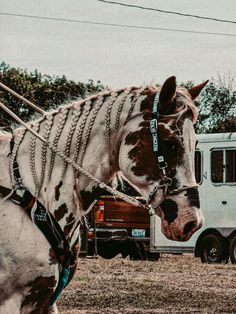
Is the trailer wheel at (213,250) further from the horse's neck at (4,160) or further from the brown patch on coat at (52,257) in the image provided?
the brown patch on coat at (52,257)

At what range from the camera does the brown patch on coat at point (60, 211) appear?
17.8 ft

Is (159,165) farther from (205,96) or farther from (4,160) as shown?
(205,96)

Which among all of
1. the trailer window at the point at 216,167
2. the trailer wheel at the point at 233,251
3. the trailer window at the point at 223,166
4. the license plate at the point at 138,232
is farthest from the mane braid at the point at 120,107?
the license plate at the point at 138,232

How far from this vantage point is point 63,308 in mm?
12352

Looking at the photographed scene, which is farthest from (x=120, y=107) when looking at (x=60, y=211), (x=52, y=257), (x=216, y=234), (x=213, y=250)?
(x=216, y=234)

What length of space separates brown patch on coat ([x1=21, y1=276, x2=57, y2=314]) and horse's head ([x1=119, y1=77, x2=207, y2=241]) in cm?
70

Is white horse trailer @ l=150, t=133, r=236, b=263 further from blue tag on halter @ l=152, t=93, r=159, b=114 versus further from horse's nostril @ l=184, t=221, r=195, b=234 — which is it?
horse's nostril @ l=184, t=221, r=195, b=234

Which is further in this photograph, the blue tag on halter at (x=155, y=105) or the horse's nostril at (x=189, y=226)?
the blue tag on halter at (x=155, y=105)

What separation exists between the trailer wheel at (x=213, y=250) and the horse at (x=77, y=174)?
56.9 feet

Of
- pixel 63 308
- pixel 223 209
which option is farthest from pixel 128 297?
pixel 223 209

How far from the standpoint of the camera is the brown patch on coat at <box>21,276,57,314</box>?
17.0 ft

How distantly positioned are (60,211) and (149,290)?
927cm

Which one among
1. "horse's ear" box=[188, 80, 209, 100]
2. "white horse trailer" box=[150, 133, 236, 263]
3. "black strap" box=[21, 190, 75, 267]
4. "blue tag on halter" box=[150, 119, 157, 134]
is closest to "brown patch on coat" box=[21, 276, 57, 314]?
"black strap" box=[21, 190, 75, 267]

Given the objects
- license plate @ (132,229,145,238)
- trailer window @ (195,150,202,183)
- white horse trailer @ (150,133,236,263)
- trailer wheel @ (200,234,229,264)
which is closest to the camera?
trailer wheel @ (200,234,229,264)
